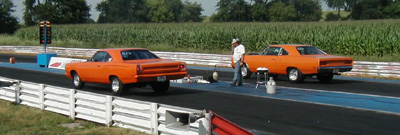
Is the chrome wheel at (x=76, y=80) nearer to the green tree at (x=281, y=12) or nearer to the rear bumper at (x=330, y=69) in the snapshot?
the rear bumper at (x=330, y=69)

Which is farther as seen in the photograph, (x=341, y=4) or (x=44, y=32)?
(x=341, y=4)

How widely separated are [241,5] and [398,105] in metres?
77.7

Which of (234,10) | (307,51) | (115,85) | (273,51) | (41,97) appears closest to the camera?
(41,97)

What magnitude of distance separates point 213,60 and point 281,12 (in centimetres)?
5666

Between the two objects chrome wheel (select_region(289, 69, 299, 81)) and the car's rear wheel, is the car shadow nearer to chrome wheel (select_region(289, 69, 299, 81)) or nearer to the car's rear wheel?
the car's rear wheel

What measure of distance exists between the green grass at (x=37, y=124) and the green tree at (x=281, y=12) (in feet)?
241

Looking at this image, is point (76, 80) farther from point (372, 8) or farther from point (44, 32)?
point (372, 8)

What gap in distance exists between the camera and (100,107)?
34.0 feet

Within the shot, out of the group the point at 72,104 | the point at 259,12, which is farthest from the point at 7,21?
the point at 72,104

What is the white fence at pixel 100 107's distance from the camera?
8.87 metres

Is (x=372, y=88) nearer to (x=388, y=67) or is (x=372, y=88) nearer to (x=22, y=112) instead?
(x=388, y=67)

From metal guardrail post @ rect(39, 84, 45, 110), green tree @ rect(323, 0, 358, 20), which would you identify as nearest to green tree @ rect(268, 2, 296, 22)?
green tree @ rect(323, 0, 358, 20)

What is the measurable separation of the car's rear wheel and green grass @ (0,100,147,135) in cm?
294

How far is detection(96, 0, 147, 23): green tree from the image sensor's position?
121250 millimetres
